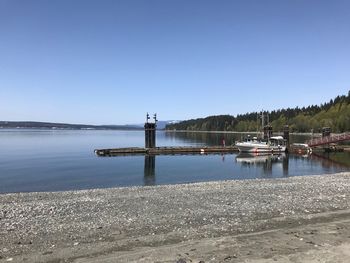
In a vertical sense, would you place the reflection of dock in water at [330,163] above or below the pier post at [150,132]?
below

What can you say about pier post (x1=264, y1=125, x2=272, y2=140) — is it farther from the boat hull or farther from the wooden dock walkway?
the wooden dock walkway

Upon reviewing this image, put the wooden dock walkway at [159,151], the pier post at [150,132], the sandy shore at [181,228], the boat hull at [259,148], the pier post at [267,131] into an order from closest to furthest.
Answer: the sandy shore at [181,228], the wooden dock walkway at [159,151], the pier post at [150,132], the boat hull at [259,148], the pier post at [267,131]

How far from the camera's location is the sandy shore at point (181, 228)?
12335 millimetres

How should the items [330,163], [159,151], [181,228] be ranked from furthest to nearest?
1. [159,151]
2. [330,163]
3. [181,228]

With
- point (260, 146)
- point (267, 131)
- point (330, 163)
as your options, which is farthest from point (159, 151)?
point (330, 163)

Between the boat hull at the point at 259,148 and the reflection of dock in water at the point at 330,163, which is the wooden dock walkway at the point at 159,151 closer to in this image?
the boat hull at the point at 259,148

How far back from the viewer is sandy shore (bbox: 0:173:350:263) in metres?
12.3

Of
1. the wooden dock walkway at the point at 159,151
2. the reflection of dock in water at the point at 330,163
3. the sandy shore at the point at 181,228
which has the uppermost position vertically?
the sandy shore at the point at 181,228

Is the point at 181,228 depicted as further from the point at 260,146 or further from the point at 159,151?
the point at 260,146

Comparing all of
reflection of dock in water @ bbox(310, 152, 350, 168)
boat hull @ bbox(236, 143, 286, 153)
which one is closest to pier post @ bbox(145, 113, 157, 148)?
boat hull @ bbox(236, 143, 286, 153)

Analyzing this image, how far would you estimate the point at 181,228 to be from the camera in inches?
648

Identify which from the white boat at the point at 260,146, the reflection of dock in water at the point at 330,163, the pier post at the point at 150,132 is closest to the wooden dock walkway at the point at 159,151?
the white boat at the point at 260,146

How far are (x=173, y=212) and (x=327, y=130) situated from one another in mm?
107074

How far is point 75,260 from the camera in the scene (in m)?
12.2
